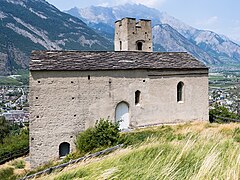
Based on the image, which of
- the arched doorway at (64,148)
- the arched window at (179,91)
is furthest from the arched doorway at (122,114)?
the arched window at (179,91)

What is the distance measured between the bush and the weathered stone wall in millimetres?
2830

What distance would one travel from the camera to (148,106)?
82.6 ft

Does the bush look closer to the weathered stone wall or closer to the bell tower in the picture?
the weathered stone wall

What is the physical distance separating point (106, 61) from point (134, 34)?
831 cm

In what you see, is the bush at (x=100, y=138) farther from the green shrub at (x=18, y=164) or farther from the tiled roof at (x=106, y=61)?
the green shrub at (x=18, y=164)

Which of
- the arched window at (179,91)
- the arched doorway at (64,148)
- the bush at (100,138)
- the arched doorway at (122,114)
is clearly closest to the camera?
the bush at (100,138)

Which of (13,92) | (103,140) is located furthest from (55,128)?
(13,92)

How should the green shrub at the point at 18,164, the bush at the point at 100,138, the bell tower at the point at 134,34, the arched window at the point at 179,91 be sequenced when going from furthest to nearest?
the bell tower at the point at 134,34, the arched window at the point at 179,91, the green shrub at the point at 18,164, the bush at the point at 100,138

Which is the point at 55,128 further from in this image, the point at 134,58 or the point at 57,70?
the point at 134,58

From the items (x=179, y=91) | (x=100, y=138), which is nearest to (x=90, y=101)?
(x=100, y=138)

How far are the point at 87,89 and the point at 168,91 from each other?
7.13 metres

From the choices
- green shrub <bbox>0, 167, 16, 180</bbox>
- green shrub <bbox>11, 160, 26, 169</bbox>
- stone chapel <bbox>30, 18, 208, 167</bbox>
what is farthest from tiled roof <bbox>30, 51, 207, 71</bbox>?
green shrub <bbox>11, 160, 26, 169</bbox>

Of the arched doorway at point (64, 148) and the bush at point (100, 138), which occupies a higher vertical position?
the bush at point (100, 138)

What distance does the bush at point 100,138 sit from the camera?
18.3 m
